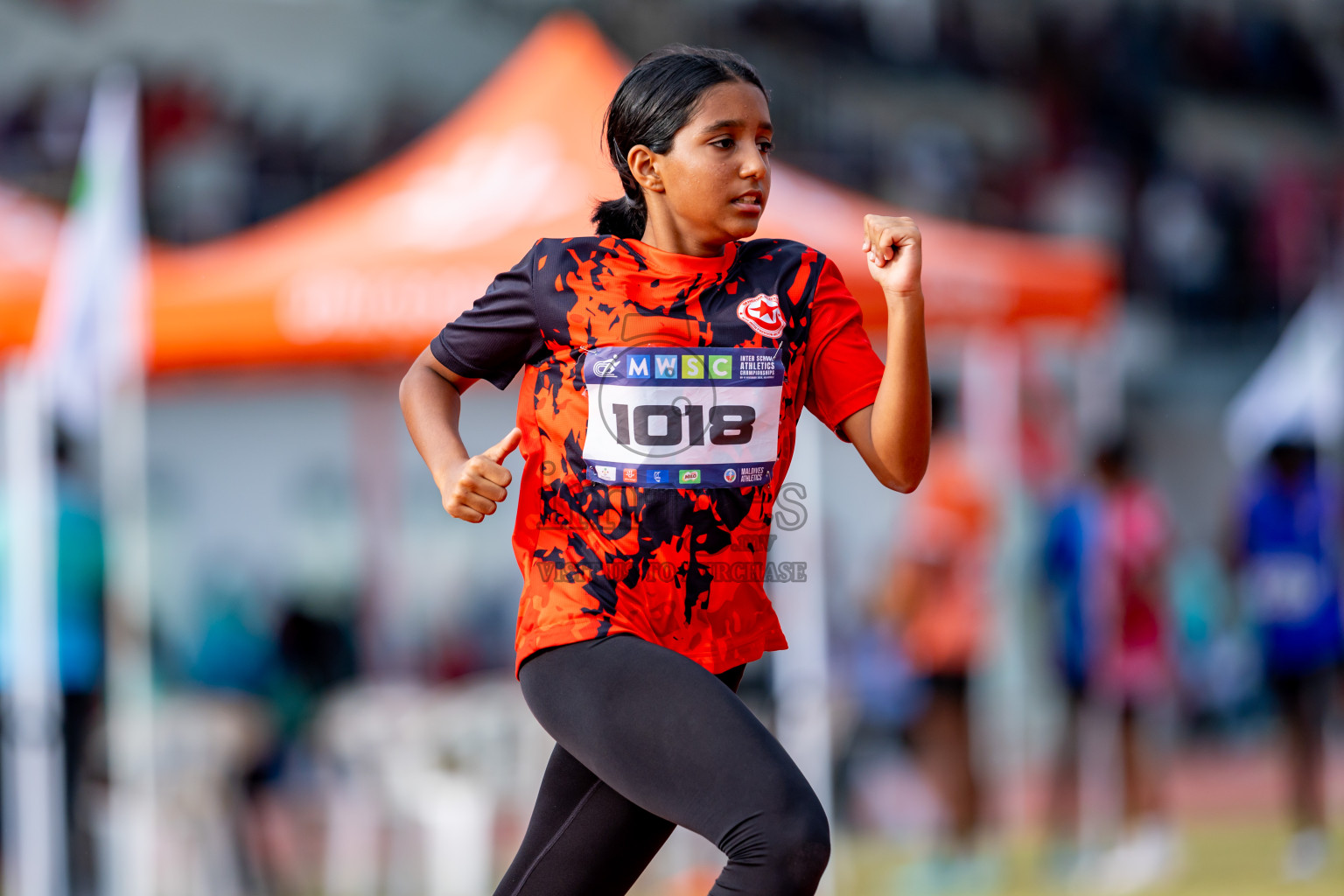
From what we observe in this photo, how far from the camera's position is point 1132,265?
1598cm

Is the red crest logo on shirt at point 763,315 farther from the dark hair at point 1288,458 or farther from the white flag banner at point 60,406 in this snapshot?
the dark hair at point 1288,458

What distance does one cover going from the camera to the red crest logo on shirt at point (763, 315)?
2537mm

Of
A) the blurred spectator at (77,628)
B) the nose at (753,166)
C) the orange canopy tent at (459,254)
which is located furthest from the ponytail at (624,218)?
the blurred spectator at (77,628)

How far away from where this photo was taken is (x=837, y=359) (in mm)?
2625

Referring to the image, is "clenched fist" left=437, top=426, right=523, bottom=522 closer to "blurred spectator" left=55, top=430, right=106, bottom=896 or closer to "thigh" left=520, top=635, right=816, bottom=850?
"thigh" left=520, top=635, right=816, bottom=850

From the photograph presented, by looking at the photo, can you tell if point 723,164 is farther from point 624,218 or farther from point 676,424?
point 676,424

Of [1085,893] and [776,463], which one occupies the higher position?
[776,463]

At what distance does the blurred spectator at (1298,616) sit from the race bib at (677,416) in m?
Answer: 5.08

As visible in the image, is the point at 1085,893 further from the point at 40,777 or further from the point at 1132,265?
the point at 1132,265

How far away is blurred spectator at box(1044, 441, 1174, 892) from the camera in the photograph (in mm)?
6969

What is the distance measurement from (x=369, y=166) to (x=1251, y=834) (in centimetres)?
965

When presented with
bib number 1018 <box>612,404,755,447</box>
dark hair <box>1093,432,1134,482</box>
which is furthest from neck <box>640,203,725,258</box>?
dark hair <box>1093,432,1134,482</box>

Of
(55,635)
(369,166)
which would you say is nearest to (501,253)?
(55,635)

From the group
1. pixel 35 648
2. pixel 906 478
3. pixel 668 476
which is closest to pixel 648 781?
pixel 668 476
